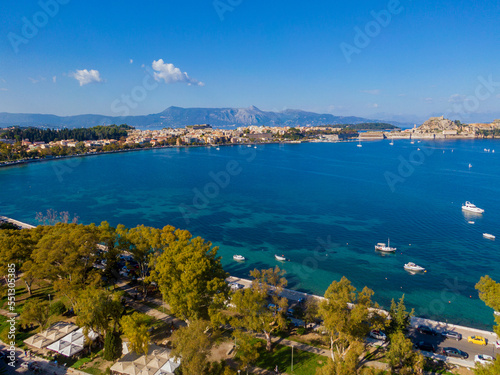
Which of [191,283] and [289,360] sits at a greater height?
[191,283]

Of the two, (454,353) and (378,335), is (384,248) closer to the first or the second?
(378,335)

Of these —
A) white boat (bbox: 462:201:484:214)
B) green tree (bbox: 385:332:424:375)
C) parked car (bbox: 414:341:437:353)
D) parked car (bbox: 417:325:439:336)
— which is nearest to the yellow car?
parked car (bbox: 417:325:439:336)

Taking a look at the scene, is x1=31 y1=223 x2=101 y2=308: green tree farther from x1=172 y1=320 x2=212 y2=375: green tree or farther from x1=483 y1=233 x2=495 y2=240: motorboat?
x1=483 y1=233 x2=495 y2=240: motorboat

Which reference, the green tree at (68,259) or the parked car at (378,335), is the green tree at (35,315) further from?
the parked car at (378,335)

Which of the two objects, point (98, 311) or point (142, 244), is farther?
point (142, 244)

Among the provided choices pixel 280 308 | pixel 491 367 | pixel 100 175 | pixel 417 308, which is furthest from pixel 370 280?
pixel 100 175

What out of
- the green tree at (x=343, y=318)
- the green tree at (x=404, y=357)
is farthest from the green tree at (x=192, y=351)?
the green tree at (x=404, y=357)

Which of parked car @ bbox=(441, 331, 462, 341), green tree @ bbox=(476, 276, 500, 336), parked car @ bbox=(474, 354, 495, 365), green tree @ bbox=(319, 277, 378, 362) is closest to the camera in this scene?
green tree @ bbox=(319, 277, 378, 362)

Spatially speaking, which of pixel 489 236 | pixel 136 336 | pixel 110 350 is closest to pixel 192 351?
pixel 136 336
